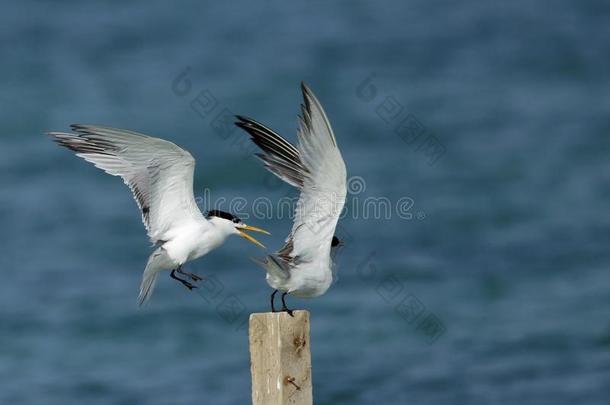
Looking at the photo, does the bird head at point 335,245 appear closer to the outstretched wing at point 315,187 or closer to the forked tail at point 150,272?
the outstretched wing at point 315,187

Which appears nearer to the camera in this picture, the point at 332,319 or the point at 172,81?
the point at 332,319

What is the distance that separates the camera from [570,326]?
41.2 ft

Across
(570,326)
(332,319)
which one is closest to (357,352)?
(332,319)

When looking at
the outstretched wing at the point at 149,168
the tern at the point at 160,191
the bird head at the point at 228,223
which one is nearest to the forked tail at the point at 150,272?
the tern at the point at 160,191

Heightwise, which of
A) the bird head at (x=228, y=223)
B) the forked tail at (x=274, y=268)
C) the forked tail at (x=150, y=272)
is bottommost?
the forked tail at (x=274, y=268)

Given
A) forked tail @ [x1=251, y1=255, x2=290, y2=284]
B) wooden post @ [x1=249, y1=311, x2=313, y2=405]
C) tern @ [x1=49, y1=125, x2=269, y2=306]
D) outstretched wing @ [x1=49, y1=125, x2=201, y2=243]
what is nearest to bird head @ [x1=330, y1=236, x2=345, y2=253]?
forked tail @ [x1=251, y1=255, x2=290, y2=284]

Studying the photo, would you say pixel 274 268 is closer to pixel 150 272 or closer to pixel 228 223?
pixel 228 223

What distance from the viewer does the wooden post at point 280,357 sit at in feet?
15.8

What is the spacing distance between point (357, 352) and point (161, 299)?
2943 millimetres

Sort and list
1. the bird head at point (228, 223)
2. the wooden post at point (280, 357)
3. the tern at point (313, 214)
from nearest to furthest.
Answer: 1. the wooden post at point (280, 357)
2. the tern at point (313, 214)
3. the bird head at point (228, 223)

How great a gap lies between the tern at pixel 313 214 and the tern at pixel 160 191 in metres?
0.83

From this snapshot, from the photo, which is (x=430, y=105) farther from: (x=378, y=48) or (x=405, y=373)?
(x=405, y=373)

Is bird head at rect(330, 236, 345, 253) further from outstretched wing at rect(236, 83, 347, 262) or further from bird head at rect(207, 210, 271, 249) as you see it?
bird head at rect(207, 210, 271, 249)

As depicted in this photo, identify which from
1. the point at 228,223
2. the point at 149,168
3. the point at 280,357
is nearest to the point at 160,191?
the point at 149,168
